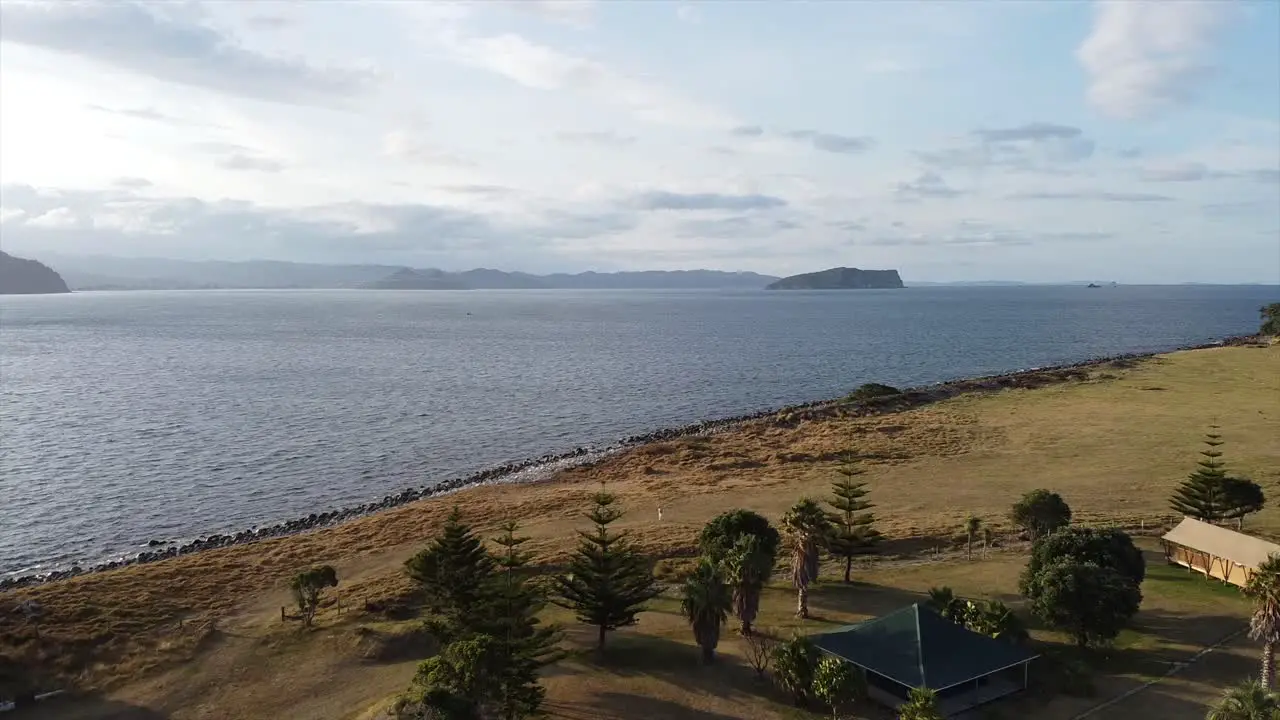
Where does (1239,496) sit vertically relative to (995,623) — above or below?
above

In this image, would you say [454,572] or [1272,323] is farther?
[1272,323]

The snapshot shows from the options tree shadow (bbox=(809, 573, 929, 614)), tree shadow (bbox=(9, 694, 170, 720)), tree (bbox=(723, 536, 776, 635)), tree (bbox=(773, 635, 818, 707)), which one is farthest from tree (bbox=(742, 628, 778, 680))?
tree shadow (bbox=(9, 694, 170, 720))

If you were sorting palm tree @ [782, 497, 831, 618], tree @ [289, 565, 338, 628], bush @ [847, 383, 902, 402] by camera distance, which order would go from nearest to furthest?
1. palm tree @ [782, 497, 831, 618]
2. tree @ [289, 565, 338, 628]
3. bush @ [847, 383, 902, 402]

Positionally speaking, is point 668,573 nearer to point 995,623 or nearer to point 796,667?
point 796,667

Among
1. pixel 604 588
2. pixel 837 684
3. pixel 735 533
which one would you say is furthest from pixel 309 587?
pixel 837 684

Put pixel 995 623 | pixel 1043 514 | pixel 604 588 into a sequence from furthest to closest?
1. pixel 1043 514
2. pixel 604 588
3. pixel 995 623

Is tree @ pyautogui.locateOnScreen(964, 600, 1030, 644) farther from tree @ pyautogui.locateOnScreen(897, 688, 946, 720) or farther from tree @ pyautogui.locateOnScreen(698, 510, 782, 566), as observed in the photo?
tree @ pyautogui.locateOnScreen(698, 510, 782, 566)
